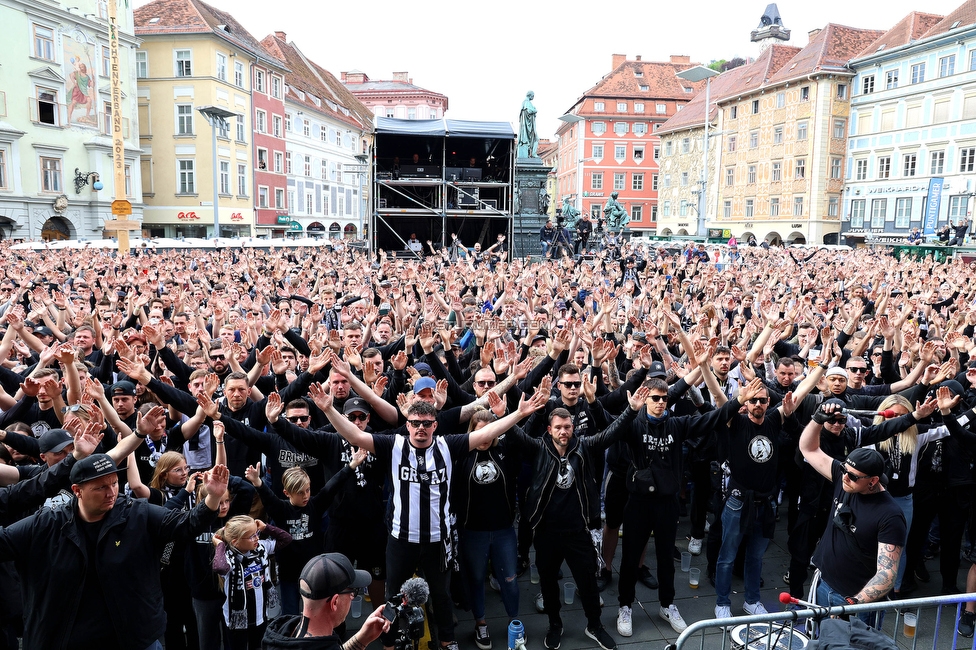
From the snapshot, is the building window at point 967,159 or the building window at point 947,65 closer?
the building window at point 967,159

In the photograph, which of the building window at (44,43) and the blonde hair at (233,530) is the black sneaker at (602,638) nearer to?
the blonde hair at (233,530)

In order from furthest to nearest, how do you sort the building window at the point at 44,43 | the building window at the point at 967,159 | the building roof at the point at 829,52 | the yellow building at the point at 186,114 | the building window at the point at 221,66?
the building roof at the point at 829,52, the building window at the point at 221,66, the yellow building at the point at 186,114, the building window at the point at 967,159, the building window at the point at 44,43

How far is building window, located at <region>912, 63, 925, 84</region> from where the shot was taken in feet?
130

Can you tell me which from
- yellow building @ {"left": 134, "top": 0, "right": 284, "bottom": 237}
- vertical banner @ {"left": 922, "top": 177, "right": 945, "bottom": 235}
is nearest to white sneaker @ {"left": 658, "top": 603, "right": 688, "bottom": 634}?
vertical banner @ {"left": 922, "top": 177, "right": 945, "bottom": 235}

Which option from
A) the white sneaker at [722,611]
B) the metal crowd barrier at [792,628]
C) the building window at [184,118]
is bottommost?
the white sneaker at [722,611]

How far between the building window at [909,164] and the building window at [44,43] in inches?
1866

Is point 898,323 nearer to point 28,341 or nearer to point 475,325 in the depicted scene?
point 475,325

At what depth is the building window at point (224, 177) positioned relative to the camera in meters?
40.8

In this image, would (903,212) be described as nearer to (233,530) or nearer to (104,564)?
(233,530)

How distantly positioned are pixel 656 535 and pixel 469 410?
170cm

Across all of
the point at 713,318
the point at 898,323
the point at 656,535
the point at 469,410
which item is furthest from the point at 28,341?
the point at 898,323

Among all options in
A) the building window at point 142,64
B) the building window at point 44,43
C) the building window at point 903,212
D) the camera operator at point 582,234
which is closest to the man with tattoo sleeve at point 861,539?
the camera operator at point 582,234

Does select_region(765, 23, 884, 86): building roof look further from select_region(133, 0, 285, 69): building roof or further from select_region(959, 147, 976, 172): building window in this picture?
select_region(133, 0, 285, 69): building roof

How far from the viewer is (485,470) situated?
4750 mm
